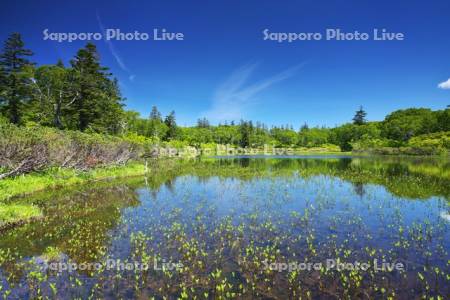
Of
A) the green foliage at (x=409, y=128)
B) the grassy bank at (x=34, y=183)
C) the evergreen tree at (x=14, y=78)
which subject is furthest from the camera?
the green foliage at (x=409, y=128)

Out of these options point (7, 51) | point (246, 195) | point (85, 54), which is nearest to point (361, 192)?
point (246, 195)

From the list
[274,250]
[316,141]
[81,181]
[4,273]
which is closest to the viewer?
[4,273]

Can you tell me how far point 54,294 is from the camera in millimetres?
9516

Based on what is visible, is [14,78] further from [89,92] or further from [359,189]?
[359,189]

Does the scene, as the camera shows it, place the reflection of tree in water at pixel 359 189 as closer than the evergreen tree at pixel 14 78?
Yes

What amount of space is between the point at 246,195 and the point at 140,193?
10.9m

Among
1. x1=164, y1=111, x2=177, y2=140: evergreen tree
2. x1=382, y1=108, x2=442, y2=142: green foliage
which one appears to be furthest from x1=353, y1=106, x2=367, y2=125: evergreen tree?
x1=164, y1=111, x2=177, y2=140: evergreen tree

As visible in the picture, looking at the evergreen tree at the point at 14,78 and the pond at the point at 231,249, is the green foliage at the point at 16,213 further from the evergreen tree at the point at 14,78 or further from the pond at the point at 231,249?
the evergreen tree at the point at 14,78

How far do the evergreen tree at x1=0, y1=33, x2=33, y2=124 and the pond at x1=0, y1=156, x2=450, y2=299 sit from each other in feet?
111

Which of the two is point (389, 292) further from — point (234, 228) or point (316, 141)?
point (316, 141)

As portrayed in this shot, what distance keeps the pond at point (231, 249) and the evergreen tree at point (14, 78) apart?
111 feet

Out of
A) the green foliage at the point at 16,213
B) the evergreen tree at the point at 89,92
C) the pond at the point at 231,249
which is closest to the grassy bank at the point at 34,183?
the green foliage at the point at 16,213

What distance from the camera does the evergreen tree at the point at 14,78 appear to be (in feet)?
155

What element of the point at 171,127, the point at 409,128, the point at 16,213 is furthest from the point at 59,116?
the point at 409,128
